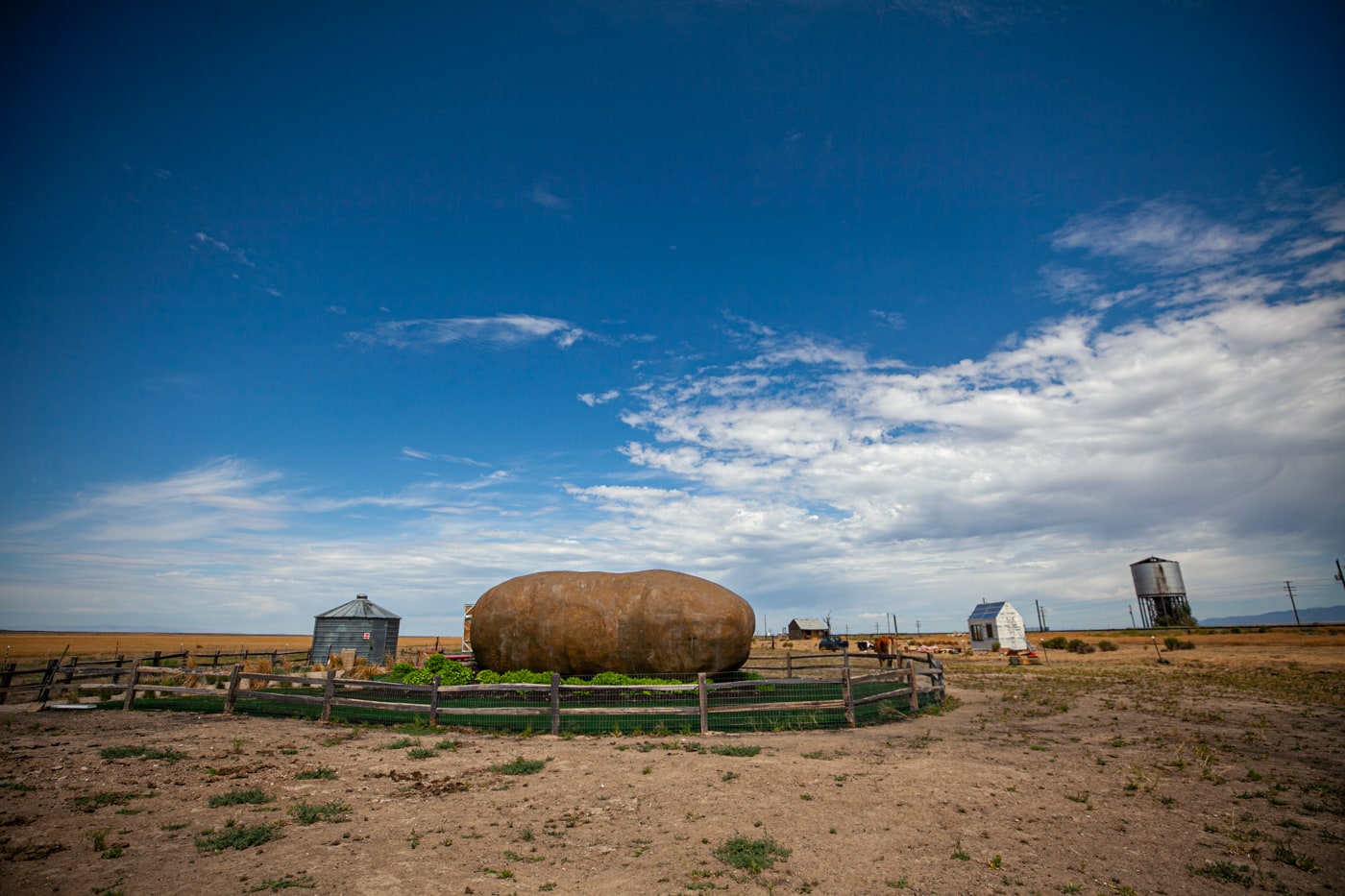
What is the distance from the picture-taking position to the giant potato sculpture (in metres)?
16.2

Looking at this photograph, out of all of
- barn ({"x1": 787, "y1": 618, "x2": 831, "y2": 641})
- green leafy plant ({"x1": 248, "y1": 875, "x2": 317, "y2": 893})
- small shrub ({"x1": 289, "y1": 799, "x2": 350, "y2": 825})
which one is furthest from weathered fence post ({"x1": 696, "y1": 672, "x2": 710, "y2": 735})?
barn ({"x1": 787, "y1": 618, "x2": 831, "y2": 641})

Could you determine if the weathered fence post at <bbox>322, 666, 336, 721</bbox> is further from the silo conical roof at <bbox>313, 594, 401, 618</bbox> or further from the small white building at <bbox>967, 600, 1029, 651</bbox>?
the small white building at <bbox>967, 600, 1029, 651</bbox>

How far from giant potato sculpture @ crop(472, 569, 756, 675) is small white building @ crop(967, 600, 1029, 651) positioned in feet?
123

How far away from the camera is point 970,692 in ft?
68.4

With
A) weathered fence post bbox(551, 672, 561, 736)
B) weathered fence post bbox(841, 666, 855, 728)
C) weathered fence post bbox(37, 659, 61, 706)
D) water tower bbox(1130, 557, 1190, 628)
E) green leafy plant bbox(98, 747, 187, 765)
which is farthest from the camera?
water tower bbox(1130, 557, 1190, 628)

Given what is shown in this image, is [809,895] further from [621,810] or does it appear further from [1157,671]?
[1157,671]

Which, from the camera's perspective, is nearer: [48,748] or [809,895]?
[809,895]

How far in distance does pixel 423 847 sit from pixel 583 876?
1954 millimetres

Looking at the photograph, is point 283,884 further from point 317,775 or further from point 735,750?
point 735,750

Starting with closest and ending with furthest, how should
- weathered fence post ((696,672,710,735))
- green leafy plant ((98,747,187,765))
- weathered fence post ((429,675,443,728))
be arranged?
green leafy plant ((98,747,187,765)), weathered fence post ((696,672,710,735)), weathered fence post ((429,675,443,728))

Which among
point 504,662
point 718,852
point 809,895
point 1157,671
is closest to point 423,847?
point 718,852

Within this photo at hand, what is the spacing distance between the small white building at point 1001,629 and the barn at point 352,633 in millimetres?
42174

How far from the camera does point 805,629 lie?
85188mm

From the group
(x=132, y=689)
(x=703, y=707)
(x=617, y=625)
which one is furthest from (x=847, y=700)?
(x=132, y=689)
